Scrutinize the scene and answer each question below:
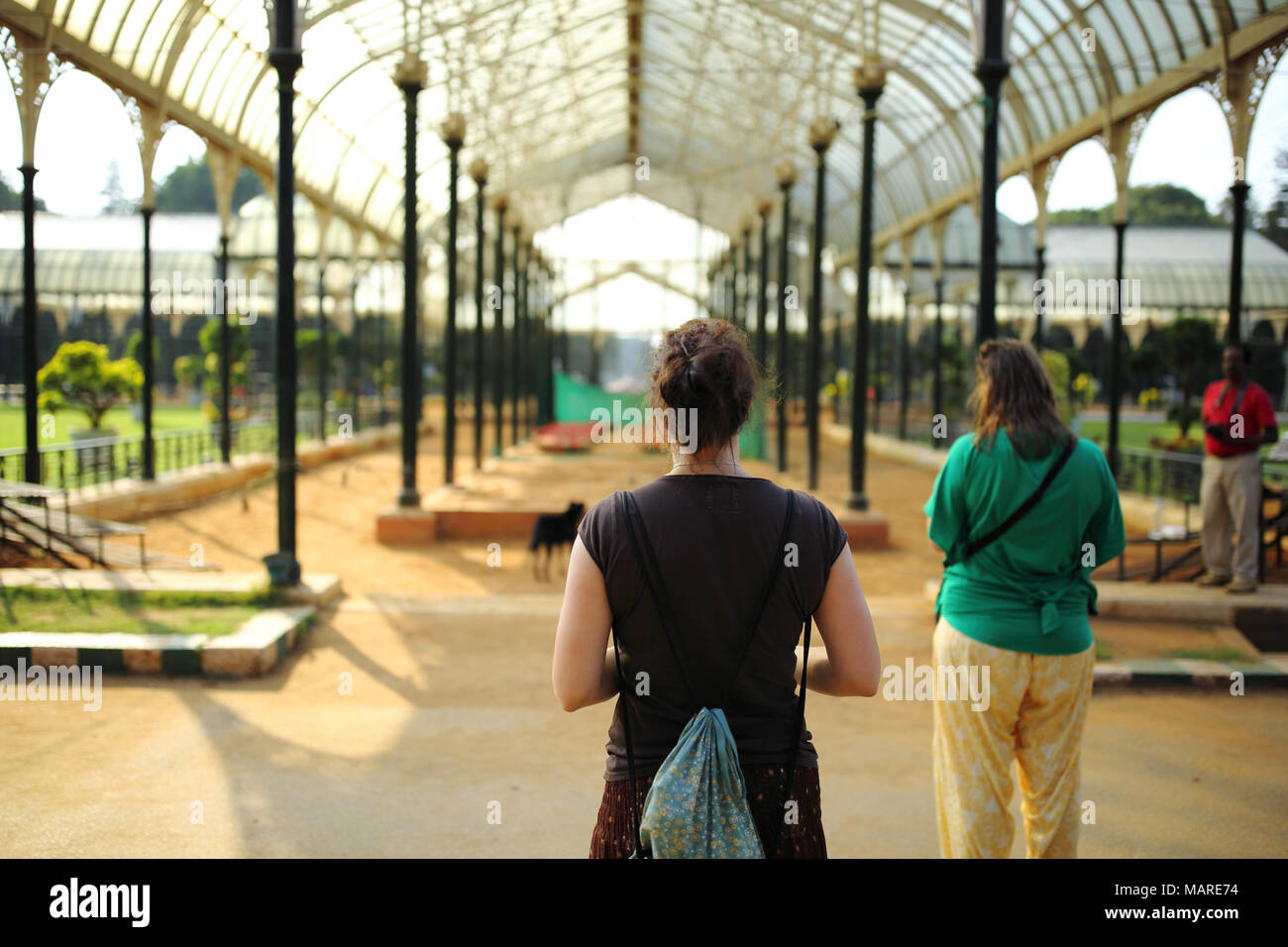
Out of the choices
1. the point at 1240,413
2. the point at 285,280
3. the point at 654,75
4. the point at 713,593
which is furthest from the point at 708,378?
the point at 654,75

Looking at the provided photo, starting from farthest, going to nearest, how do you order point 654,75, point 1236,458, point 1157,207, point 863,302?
point 1157,207 < point 654,75 < point 863,302 < point 1236,458

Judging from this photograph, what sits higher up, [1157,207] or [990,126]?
[1157,207]

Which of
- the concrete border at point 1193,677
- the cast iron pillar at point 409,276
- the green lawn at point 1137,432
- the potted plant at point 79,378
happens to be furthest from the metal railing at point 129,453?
the green lawn at point 1137,432

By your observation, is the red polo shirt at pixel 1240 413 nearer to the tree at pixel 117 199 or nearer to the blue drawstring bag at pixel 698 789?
the blue drawstring bag at pixel 698 789

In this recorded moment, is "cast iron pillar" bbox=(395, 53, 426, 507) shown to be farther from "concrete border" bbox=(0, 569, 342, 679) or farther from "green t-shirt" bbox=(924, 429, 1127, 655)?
"green t-shirt" bbox=(924, 429, 1127, 655)

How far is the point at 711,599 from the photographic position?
1952 mm

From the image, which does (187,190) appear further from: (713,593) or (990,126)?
(713,593)

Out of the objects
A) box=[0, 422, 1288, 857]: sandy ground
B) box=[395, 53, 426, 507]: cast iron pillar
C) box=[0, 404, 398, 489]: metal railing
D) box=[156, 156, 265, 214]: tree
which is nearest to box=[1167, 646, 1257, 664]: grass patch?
box=[0, 422, 1288, 857]: sandy ground

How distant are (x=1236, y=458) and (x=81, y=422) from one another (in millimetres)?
23530

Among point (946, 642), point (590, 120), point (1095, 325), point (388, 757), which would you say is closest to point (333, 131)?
point (590, 120)

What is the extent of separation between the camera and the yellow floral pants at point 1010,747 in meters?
2.93

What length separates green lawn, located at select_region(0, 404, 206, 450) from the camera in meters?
15.2

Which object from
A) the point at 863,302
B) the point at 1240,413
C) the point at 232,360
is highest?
the point at 863,302
